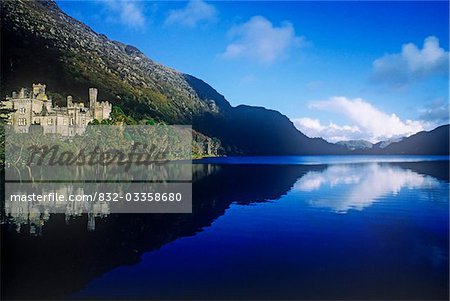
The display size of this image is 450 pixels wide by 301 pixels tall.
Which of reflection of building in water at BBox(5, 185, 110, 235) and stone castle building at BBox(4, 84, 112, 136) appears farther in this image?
stone castle building at BBox(4, 84, 112, 136)

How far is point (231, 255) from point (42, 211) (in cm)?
1815

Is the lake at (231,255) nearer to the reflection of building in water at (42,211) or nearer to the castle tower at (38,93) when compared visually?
the reflection of building in water at (42,211)

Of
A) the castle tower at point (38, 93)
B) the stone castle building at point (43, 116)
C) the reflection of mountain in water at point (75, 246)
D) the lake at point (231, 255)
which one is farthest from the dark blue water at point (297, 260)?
the castle tower at point (38, 93)

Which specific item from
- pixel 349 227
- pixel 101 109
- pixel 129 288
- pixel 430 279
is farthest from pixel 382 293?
pixel 101 109

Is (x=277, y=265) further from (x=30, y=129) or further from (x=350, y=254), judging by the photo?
(x=30, y=129)

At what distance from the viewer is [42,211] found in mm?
27781

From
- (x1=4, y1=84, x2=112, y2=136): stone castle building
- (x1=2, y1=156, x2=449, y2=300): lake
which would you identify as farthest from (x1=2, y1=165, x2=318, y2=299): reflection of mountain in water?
(x1=4, y1=84, x2=112, y2=136): stone castle building

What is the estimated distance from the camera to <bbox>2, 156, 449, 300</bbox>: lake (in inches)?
552

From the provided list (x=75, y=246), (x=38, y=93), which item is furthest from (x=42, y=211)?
(x=38, y=93)

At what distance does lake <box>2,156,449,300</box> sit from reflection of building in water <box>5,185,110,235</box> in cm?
35

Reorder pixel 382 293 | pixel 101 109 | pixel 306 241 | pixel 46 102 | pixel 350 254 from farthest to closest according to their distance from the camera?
pixel 101 109 < pixel 46 102 < pixel 306 241 < pixel 350 254 < pixel 382 293

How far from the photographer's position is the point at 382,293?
45.1ft

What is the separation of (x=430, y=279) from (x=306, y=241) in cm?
743

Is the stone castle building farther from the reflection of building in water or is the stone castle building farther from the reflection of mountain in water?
the reflection of mountain in water
